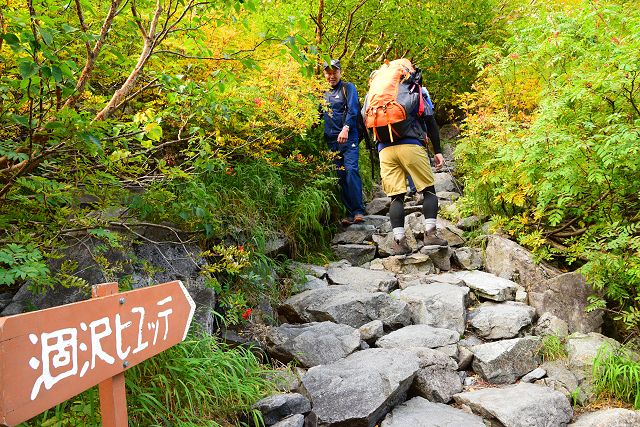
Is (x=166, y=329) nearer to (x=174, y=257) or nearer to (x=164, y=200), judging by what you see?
(x=164, y=200)

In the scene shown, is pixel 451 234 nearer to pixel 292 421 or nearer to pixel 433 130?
pixel 433 130

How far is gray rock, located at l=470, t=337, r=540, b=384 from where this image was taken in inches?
151

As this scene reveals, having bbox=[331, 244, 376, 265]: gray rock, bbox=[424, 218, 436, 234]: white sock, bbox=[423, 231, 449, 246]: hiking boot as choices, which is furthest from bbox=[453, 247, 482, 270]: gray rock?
bbox=[331, 244, 376, 265]: gray rock

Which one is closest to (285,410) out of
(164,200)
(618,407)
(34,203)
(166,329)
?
(166,329)

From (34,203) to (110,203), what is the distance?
47 cm

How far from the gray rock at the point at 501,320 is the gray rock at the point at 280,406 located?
2119 mm

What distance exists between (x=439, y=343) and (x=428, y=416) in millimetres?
1039

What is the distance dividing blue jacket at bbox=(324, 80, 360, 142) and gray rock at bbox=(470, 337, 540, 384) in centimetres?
391

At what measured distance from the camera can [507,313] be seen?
15.0 ft

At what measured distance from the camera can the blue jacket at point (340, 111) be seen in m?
6.87

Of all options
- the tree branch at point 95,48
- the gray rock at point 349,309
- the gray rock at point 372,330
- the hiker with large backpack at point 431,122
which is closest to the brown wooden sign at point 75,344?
the tree branch at point 95,48

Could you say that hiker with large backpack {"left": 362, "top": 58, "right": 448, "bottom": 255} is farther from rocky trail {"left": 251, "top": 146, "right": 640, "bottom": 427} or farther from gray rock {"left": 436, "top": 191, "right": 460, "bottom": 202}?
gray rock {"left": 436, "top": 191, "right": 460, "bottom": 202}

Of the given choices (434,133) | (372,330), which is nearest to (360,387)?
(372,330)

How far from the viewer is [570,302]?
4664 millimetres
